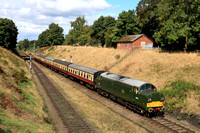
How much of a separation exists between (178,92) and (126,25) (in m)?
40.5

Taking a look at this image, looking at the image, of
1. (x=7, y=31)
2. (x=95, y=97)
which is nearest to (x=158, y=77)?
(x=95, y=97)

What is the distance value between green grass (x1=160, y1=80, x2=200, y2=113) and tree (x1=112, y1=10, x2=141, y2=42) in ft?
123

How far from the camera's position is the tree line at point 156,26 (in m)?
32.8

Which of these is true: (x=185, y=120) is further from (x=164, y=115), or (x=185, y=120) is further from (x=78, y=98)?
(x=78, y=98)

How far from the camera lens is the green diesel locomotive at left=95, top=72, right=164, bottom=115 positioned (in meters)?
18.3

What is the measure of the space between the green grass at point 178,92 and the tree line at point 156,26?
41.4 ft

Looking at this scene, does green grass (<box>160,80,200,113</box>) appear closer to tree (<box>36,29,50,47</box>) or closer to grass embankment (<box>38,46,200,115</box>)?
grass embankment (<box>38,46,200,115</box>)

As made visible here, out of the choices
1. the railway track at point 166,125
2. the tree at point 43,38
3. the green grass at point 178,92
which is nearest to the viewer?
the railway track at point 166,125

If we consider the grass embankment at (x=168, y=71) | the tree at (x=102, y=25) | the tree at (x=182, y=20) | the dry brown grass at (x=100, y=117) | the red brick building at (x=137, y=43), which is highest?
the tree at (x=102, y=25)

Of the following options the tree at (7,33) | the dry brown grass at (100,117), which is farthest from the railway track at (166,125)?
the tree at (7,33)

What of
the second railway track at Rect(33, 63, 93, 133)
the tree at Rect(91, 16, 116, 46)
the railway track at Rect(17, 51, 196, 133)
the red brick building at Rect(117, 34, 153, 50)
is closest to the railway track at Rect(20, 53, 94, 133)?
the second railway track at Rect(33, 63, 93, 133)

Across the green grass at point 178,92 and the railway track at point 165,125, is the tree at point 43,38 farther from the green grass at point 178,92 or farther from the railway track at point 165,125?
the railway track at point 165,125

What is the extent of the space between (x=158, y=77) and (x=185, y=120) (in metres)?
11.3

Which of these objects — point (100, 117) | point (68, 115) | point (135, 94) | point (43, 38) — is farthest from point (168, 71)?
point (43, 38)
